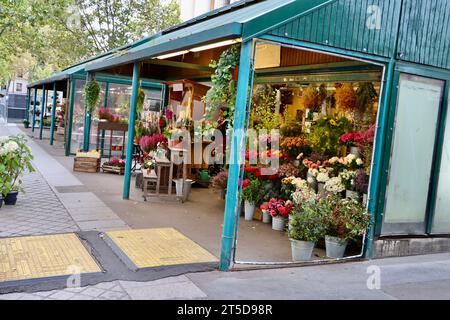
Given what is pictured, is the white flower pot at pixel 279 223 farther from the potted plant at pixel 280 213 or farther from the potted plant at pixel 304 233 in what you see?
the potted plant at pixel 304 233

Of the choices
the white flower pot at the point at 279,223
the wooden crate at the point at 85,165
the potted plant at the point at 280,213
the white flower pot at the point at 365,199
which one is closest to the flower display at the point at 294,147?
the potted plant at the point at 280,213

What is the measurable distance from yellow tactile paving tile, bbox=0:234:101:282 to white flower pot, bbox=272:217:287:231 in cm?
301

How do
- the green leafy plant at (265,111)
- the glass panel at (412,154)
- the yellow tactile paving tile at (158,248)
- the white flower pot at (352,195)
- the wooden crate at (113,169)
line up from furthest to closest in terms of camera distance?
the wooden crate at (113,169), the green leafy plant at (265,111), the white flower pot at (352,195), the glass panel at (412,154), the yellow tactile paving tile at (158,248)

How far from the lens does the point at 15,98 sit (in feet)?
129

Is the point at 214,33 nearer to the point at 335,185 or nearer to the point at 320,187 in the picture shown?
the point at 335,185

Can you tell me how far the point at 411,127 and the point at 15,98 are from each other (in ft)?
127

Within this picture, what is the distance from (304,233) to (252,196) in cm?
229

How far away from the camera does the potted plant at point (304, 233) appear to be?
19.2 ft

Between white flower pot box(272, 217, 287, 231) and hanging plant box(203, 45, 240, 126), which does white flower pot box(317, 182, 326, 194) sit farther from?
hanging plant box(203, 45, 240, 126)

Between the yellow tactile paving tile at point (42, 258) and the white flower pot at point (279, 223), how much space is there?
9.87 ft

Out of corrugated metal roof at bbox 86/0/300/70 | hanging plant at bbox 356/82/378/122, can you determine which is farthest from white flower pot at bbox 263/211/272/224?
corrugated metal roof at bbox 86/0/300/70

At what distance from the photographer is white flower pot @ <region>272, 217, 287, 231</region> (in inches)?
291
